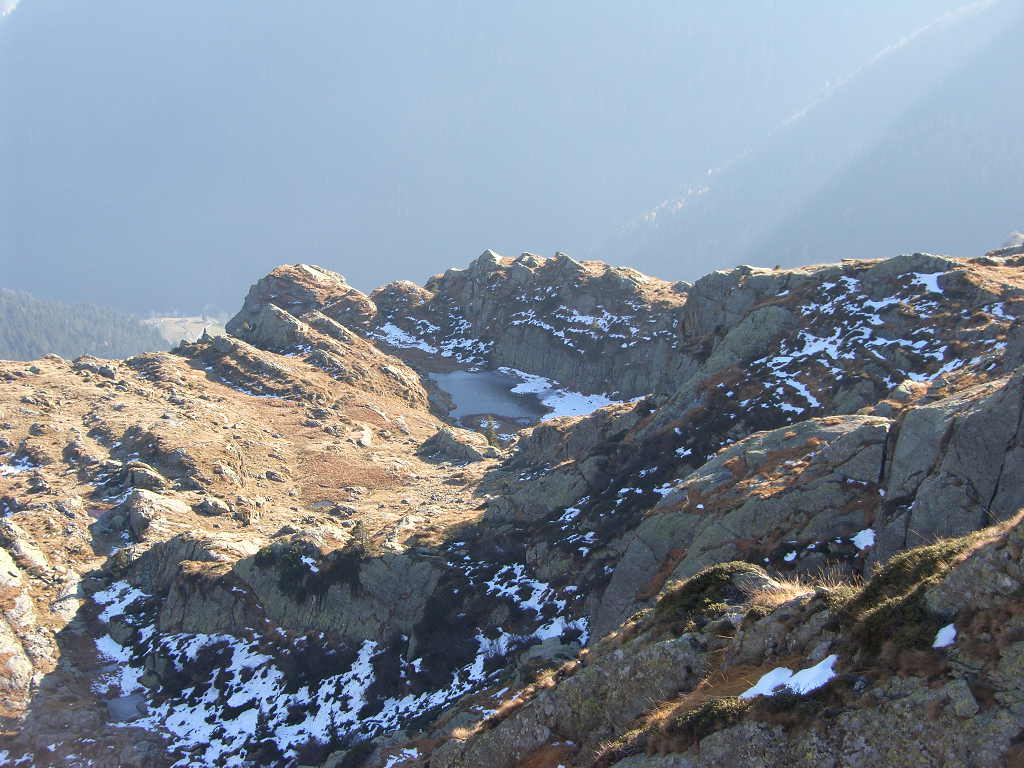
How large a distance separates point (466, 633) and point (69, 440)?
58.5 metres

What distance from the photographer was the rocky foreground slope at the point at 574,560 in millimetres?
10695

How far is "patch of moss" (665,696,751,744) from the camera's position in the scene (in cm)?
1087

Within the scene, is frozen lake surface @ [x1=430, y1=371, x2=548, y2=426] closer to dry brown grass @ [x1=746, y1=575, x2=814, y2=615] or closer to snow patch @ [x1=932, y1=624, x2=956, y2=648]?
dry brown grass @ [x1=746, y1=575, x2=814, y2=615]

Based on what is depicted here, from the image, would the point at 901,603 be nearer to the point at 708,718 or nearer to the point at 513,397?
the point at 708,718

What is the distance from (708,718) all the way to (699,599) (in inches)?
246

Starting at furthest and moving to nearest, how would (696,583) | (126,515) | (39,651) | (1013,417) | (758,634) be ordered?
(126,515)
(39,651)
(1013,417)
(696,583)
(758,634)

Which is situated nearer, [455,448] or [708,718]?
[708,718]

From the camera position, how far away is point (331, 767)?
1209 inches

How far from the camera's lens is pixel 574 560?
41.3 meters

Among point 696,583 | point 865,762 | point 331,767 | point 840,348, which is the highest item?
point 840,348

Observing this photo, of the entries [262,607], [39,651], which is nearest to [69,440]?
[39,651]

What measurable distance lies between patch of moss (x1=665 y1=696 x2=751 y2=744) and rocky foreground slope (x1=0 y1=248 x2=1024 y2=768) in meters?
0.06

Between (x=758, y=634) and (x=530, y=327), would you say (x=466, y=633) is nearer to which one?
(x=758, y=634)

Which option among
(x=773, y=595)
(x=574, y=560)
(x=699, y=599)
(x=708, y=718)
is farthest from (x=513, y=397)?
(x=708, y=718)
